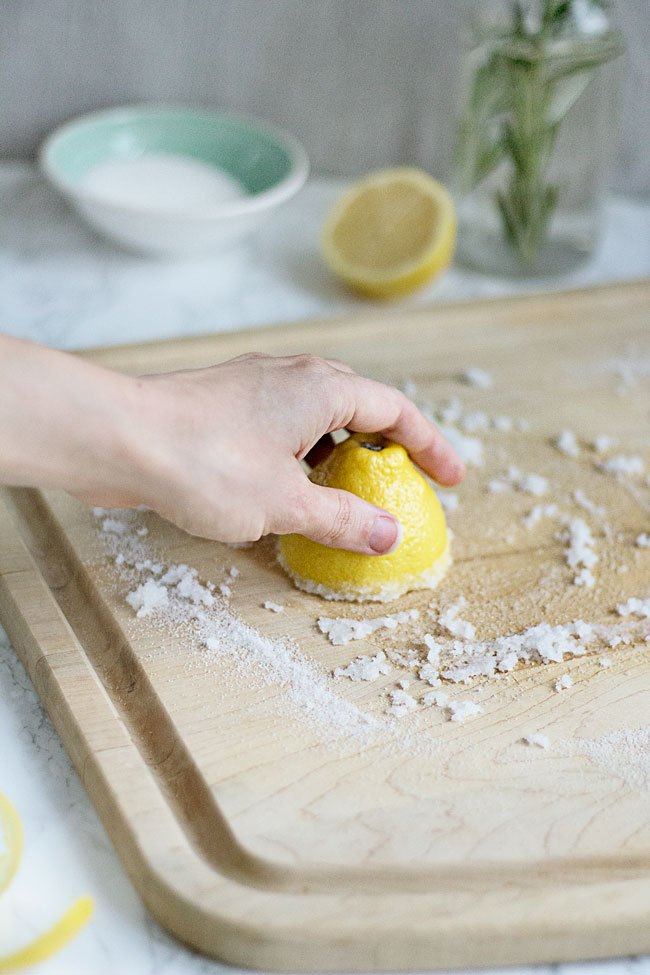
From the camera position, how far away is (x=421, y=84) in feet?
6.64

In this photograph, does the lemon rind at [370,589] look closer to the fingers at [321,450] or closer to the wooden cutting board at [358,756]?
the wooden cutting board at [358,756]

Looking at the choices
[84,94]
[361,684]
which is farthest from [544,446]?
[84,94]

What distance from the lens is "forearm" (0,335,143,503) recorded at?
97 cm

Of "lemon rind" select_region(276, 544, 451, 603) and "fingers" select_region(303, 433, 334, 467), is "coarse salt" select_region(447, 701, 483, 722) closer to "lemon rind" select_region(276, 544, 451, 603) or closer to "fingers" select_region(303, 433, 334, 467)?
"lemon rind" select_region(276, 544, 451, 603)

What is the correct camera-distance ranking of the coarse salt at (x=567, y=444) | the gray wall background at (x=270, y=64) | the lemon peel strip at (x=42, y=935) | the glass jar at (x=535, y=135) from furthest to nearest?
1. the gray wall background at (x=270, y=64)
2. the glass jar at (x=535, y=135)
3. the coarse salt at (x=567, y=444)
4. the lemon peel strip at (x=42, y=935)

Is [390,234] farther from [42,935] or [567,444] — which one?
[42,935]

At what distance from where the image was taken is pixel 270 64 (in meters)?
2.00

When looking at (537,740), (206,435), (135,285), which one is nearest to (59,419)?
(206,435)

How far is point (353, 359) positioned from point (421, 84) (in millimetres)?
655

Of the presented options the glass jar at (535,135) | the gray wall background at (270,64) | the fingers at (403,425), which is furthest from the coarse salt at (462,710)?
the gray wall background at (270,64)

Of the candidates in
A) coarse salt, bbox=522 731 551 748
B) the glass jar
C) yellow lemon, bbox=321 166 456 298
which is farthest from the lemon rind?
the glass jar

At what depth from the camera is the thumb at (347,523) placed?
1186 mm

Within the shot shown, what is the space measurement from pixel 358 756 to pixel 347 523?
254mm

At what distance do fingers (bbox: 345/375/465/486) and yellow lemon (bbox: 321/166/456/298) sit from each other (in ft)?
1.60
